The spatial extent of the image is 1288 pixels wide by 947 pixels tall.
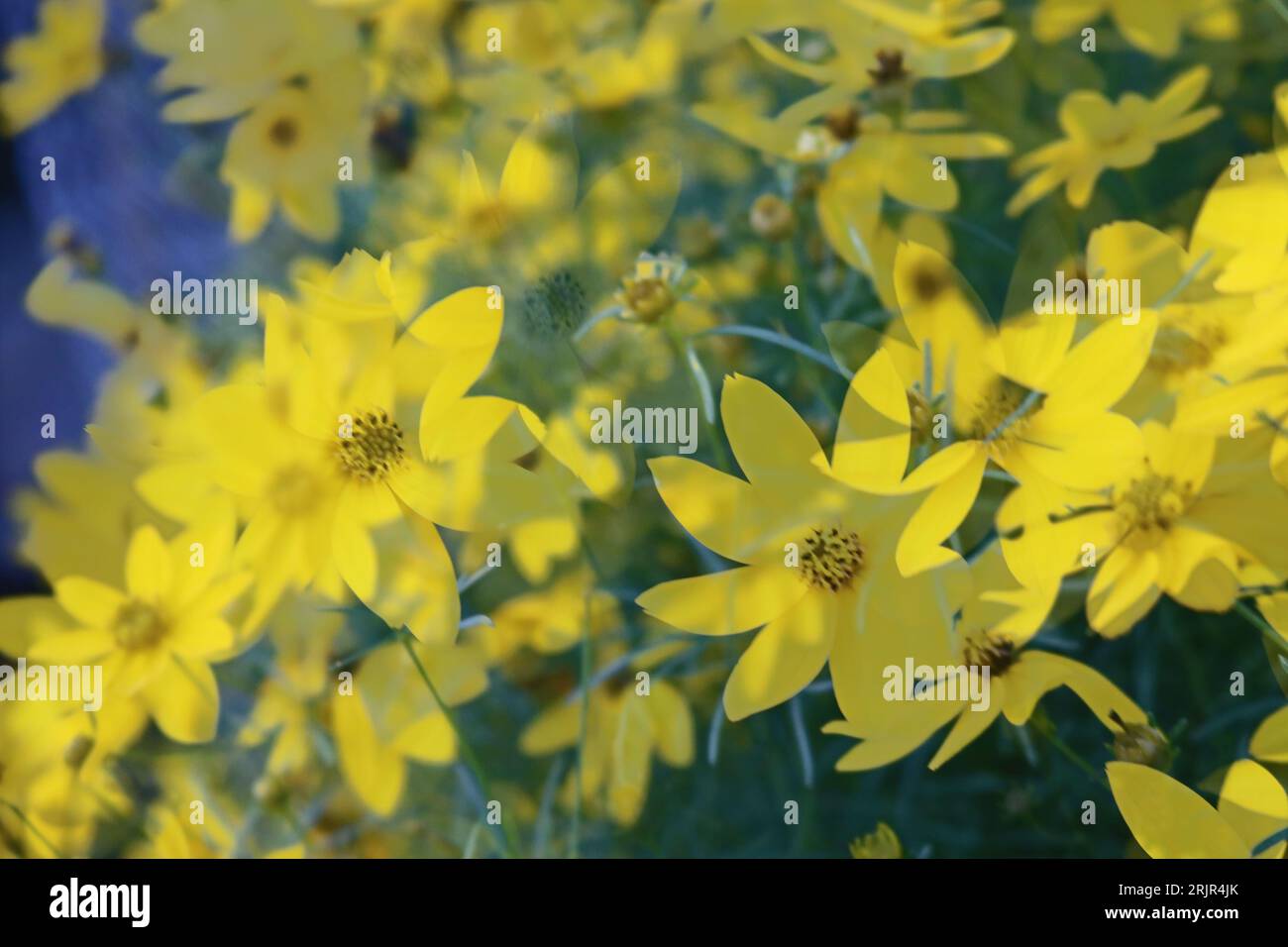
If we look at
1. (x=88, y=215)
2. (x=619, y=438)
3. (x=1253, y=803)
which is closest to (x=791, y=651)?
(x=619, y=438)

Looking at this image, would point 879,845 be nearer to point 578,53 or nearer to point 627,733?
→ point 627,733

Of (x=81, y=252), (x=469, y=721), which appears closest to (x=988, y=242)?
(x=469, y=721)

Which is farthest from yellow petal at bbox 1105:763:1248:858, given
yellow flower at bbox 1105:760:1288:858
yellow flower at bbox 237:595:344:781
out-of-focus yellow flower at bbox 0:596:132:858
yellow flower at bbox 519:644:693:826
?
out-of-focus yellow flower at bbox 0:596:132:858

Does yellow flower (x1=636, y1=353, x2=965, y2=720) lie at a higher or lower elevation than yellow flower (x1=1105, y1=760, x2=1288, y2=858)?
higher

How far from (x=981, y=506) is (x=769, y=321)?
0.60 ft

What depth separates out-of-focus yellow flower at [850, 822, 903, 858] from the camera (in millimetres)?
647

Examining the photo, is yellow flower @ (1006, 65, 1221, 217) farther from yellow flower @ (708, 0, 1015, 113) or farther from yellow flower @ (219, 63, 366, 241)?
yellow flower @ (219, 63, 366, 241)

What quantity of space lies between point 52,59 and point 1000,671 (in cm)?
73

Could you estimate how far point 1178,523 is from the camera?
0.60m

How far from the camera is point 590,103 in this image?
72cm

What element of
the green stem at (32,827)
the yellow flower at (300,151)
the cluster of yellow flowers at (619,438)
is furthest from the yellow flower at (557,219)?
the green stem at (32,827)

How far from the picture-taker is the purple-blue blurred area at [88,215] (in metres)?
0.75

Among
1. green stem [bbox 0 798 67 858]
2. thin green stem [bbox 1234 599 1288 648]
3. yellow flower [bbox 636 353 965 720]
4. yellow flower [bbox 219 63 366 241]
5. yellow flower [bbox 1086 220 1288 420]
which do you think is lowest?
green stem [bbox 0 798 67 858]
